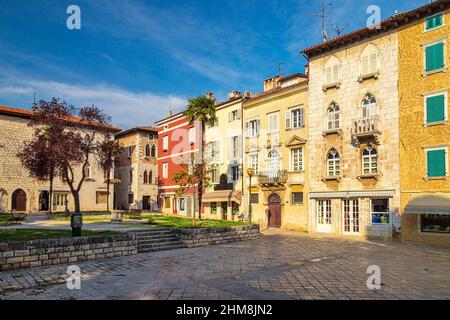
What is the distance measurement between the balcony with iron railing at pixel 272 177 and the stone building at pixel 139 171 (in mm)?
21134

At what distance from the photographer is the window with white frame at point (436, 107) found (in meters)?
21.4

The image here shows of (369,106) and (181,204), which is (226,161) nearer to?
(181,204)

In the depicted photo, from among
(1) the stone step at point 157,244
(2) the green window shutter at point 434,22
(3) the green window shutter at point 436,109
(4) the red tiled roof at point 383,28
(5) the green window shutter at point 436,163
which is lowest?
(1) the stone step at point 157,244

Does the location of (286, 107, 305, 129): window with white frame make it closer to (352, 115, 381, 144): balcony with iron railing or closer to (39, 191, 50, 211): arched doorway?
(352, 115, 381, 144): balcony with iron railing

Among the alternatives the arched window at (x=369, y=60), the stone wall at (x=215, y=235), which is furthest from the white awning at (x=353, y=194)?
the arched window at (x=369, y=60)

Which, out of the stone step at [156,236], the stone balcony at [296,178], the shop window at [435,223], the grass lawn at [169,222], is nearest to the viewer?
the stone step at [156,236]

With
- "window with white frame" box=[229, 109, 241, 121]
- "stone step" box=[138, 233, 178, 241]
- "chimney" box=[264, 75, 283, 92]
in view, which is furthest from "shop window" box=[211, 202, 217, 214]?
"stone step" box=[138, 233, 178, 241]

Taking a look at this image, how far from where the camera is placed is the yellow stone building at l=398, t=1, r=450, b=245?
21.3 meters

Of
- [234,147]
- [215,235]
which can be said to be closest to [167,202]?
[234,147]

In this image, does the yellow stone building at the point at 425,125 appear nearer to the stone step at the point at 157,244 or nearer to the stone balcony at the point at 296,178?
the stone balcony at the point at 296,178
